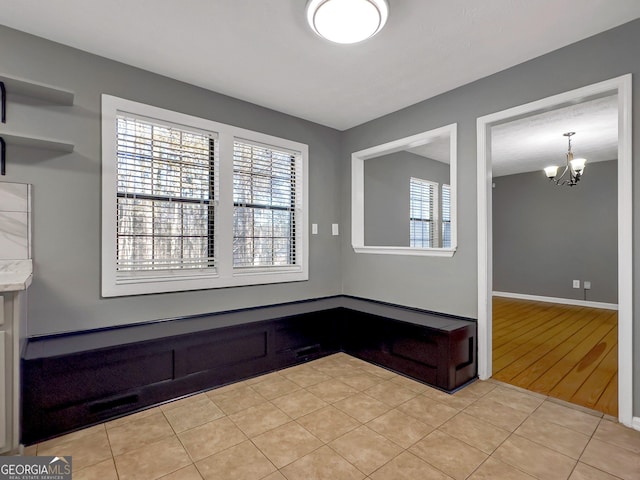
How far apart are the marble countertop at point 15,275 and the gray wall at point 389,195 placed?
327 cm

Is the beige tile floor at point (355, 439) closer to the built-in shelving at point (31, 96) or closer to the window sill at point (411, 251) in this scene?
the window sill at point (411, 251)

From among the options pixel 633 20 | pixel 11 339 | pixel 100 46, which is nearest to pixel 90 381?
pixel 11 339

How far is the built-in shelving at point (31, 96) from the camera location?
1.99m

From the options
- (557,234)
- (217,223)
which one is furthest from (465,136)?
(557,234)

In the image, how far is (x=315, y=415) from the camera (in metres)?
2.20

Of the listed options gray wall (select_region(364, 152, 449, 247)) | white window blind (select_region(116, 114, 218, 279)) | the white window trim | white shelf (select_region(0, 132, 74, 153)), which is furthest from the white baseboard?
white shelf (select_region(0, 132, 74, 153))

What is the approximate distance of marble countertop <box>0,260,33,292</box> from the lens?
1557 millimetres

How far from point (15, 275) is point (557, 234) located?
755 centimetres

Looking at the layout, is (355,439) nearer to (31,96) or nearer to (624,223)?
(624,223)

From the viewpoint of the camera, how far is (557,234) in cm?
618

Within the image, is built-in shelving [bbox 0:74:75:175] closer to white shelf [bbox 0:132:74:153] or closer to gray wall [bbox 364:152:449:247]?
white shelf [bbox 0:132:74:153]

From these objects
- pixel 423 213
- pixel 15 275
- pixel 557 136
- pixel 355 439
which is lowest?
pixel 355 439

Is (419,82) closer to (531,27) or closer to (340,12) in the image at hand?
(531,27)

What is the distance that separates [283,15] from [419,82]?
1.37 meters
